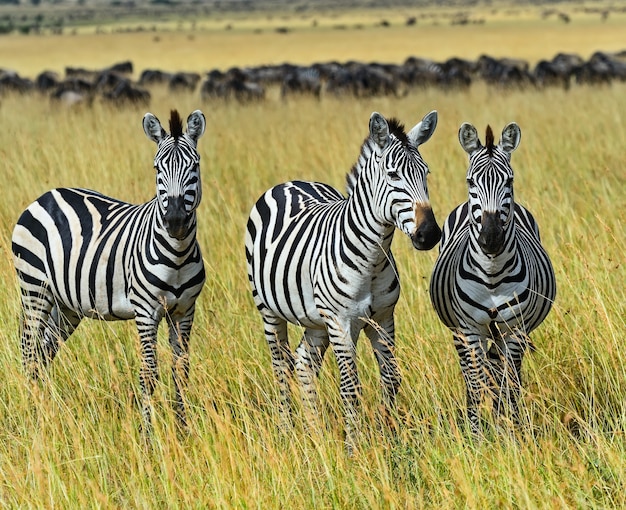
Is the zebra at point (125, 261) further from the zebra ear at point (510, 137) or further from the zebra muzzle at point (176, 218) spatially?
the zebra ear at point (510, 137)

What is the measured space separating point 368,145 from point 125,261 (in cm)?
142

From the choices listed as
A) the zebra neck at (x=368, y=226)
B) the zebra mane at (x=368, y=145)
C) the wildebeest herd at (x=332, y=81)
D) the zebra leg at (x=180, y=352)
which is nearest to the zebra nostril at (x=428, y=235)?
the zebra neck at (x=368, y=226)

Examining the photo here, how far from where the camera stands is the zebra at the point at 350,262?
13.0 ft

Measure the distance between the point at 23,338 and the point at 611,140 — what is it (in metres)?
7.63

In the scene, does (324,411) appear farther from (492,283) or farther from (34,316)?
(34,316)

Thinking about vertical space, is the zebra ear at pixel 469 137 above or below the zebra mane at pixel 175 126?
below

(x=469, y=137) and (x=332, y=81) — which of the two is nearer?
(x=469, y=137)

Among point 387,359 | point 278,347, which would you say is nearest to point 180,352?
point 278,347

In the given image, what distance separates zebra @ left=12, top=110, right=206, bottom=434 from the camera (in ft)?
14.4

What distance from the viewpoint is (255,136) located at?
1262 centimetres

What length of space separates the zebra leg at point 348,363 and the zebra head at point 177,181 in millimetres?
836

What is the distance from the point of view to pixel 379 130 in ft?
13.3

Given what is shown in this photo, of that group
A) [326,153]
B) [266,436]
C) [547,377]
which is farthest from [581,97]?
[266,436]

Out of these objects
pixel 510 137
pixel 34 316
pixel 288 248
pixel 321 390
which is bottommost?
pixel 321 390
